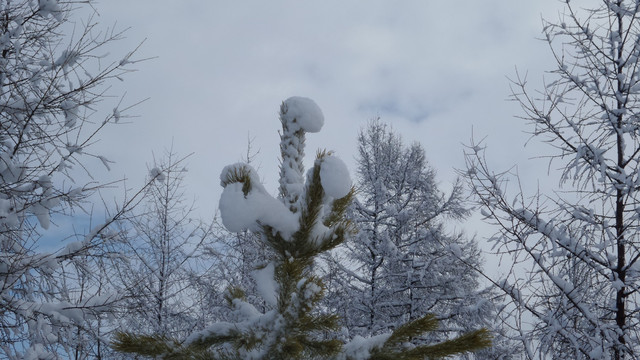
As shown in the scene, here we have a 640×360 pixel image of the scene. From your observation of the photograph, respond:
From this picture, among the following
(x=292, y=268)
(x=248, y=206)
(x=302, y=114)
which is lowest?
(x=292, y=268)

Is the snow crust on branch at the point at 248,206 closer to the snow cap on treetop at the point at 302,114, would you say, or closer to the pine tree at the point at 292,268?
the pine tree at the point at 292,268

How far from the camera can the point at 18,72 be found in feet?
17.4

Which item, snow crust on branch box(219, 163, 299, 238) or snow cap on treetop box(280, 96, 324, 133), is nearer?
snow crust on branch box(219, 163, 299, 238)

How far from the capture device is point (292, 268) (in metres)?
2.92

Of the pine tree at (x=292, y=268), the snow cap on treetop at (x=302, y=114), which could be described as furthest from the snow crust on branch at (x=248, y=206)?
Answer: the snow cap on treetop at (x=302, y=114)

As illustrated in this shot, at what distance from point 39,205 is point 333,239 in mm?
3201

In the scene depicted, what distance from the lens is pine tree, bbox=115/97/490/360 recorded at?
9.00 feet

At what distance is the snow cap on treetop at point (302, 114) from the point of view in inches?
115

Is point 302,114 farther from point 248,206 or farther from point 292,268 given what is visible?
point 292,268

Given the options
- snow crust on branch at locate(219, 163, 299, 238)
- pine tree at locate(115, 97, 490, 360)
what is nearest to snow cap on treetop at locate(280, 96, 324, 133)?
pine tree at locate(115, 97, 490, 360)

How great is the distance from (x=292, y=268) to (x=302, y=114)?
3.05 ft

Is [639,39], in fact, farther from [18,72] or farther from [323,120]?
[18,72]

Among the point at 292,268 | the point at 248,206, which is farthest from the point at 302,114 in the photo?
the point at 292,268

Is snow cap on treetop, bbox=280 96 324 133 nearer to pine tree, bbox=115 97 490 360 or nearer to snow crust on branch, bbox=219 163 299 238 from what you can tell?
pine tree, bbox=115 97 490 360
